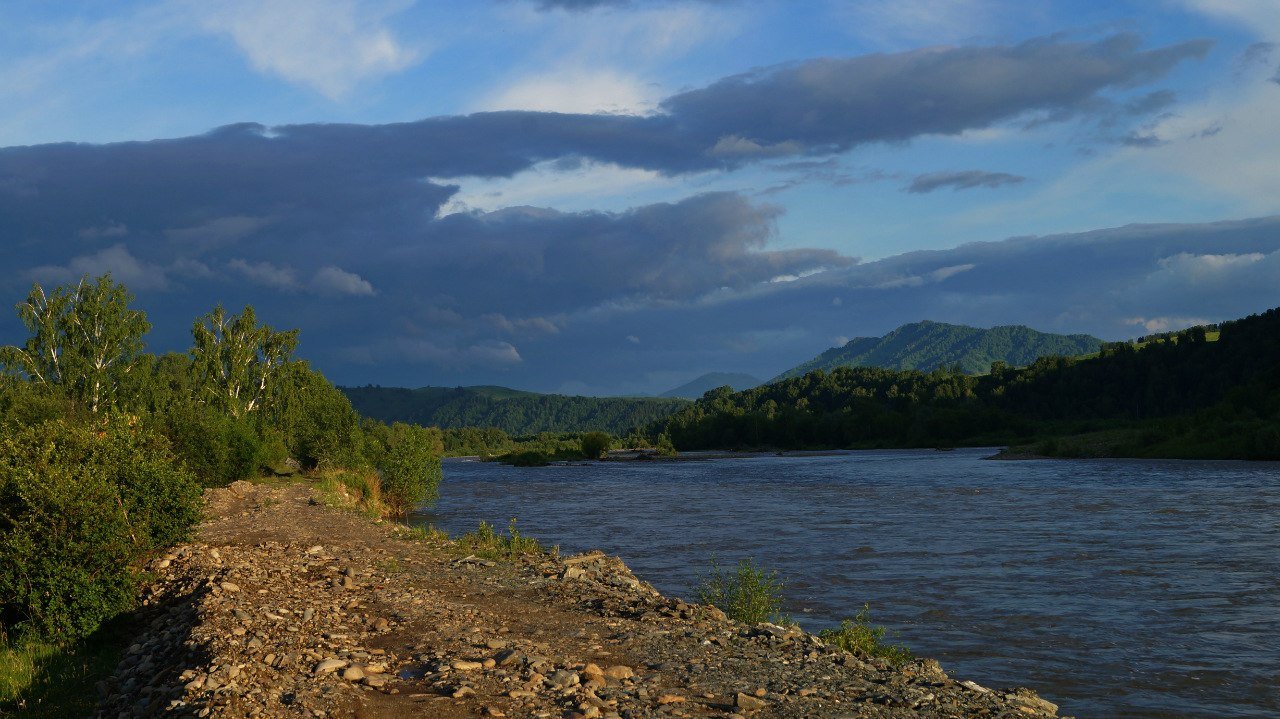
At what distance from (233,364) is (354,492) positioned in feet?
113

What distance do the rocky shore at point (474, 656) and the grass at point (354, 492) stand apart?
23813mm

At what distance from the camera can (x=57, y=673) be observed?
17281 millimetres

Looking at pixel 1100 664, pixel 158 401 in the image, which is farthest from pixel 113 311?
pixel 1100 664

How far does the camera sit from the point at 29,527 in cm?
1934

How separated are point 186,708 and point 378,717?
2532 millimetres

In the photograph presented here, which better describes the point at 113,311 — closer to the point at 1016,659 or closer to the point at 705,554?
the point at 705,554

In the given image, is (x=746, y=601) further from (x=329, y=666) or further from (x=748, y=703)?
(x=329, y=666)

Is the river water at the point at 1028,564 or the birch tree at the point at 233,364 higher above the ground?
the birch tree at the point at 233,364

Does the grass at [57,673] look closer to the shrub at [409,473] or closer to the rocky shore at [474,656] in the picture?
the rocky shore at [474,656]

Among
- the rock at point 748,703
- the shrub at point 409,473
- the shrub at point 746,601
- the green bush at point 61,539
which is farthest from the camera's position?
the shrub at point 409,473

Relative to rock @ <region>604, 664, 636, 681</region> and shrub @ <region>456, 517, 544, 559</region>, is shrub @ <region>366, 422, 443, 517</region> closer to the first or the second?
shrub @ <region>456, 517, 544, 559</region>

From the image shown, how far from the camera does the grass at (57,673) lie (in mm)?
15305

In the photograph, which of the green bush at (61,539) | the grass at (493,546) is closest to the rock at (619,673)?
the grass at (493,546)

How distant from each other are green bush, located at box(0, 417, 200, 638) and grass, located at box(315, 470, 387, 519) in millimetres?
22239
